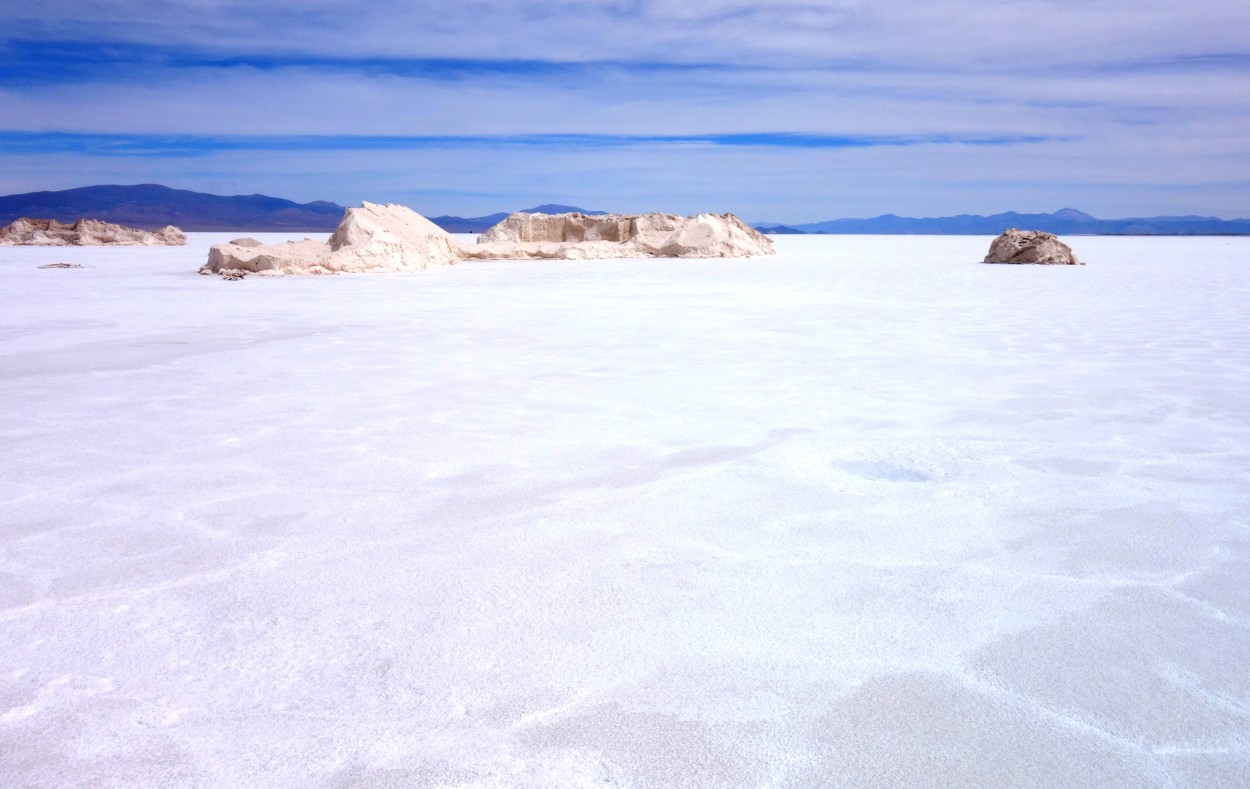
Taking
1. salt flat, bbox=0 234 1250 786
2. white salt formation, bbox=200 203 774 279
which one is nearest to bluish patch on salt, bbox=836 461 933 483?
salt flat, bbox=0 234 1250 786

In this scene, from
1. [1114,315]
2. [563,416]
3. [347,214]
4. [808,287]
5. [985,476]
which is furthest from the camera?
[347,214]

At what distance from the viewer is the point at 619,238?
784 inches

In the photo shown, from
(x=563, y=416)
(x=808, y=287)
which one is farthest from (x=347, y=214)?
(x=563, y=416)

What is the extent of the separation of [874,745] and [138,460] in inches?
83.1

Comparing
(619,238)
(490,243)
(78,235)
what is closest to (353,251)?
(490,243)

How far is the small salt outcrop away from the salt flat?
11.5 meters

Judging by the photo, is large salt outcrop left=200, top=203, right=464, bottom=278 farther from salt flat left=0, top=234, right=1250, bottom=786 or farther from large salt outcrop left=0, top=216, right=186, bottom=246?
large salt outcrop left=0, top=216, right=186, bottom=246

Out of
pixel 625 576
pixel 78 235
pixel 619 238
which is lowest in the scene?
pixel 625 576

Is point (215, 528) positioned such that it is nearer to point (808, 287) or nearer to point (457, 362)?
point (457, 362)

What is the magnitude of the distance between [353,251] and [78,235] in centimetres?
1776

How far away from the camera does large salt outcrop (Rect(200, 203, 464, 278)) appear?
37.0 ft

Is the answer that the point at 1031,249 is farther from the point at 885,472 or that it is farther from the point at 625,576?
the point at 625,576

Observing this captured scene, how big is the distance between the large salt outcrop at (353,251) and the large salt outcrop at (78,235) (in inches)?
607

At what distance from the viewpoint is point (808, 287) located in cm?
947
